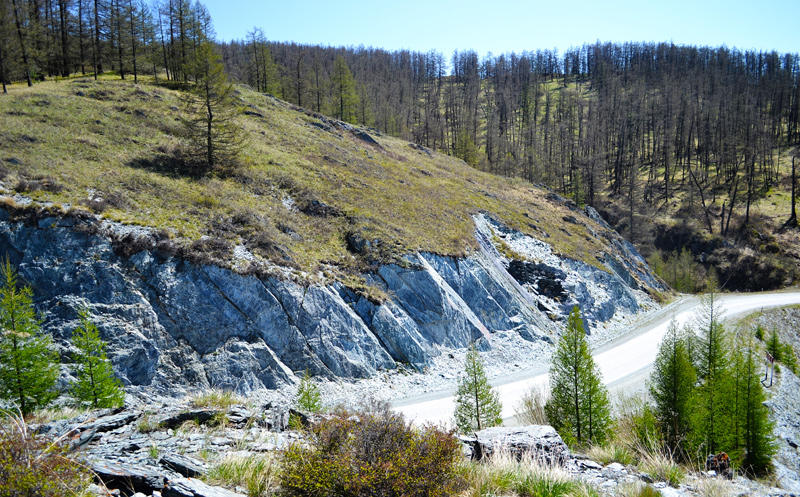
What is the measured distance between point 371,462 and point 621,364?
2728cm

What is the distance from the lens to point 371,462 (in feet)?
16.5

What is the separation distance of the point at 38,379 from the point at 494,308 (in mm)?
25187

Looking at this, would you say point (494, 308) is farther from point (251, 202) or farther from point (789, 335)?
point (789, 335)

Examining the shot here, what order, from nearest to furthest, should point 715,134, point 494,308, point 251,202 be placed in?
point 251,202 → point 494,308 → point 715,134

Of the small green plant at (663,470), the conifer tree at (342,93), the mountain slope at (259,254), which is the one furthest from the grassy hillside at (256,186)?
the small green plant at (663,470)

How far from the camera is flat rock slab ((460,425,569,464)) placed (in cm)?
705

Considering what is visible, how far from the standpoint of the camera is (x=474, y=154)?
239ft

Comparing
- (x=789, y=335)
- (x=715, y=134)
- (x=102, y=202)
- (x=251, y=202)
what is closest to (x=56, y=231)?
(x=102, y=202)

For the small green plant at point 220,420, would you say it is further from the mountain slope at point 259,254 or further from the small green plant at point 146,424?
the mountain slope at point 259,254

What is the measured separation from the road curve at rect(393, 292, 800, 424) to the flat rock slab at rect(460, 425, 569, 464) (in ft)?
9.03

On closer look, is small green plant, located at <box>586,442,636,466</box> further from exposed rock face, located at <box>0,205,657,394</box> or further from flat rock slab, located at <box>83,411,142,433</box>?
exposed rock face, located at <box>0,205,657,394</box>

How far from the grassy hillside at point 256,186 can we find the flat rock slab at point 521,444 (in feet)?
54.5

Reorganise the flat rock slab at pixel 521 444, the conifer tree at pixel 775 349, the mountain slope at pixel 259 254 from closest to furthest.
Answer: the flat rock slab at pixel 521 444
the mountain slope at pixel 259 254
the conifer tree at pixel 775 349

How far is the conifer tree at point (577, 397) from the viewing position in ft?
47.4
